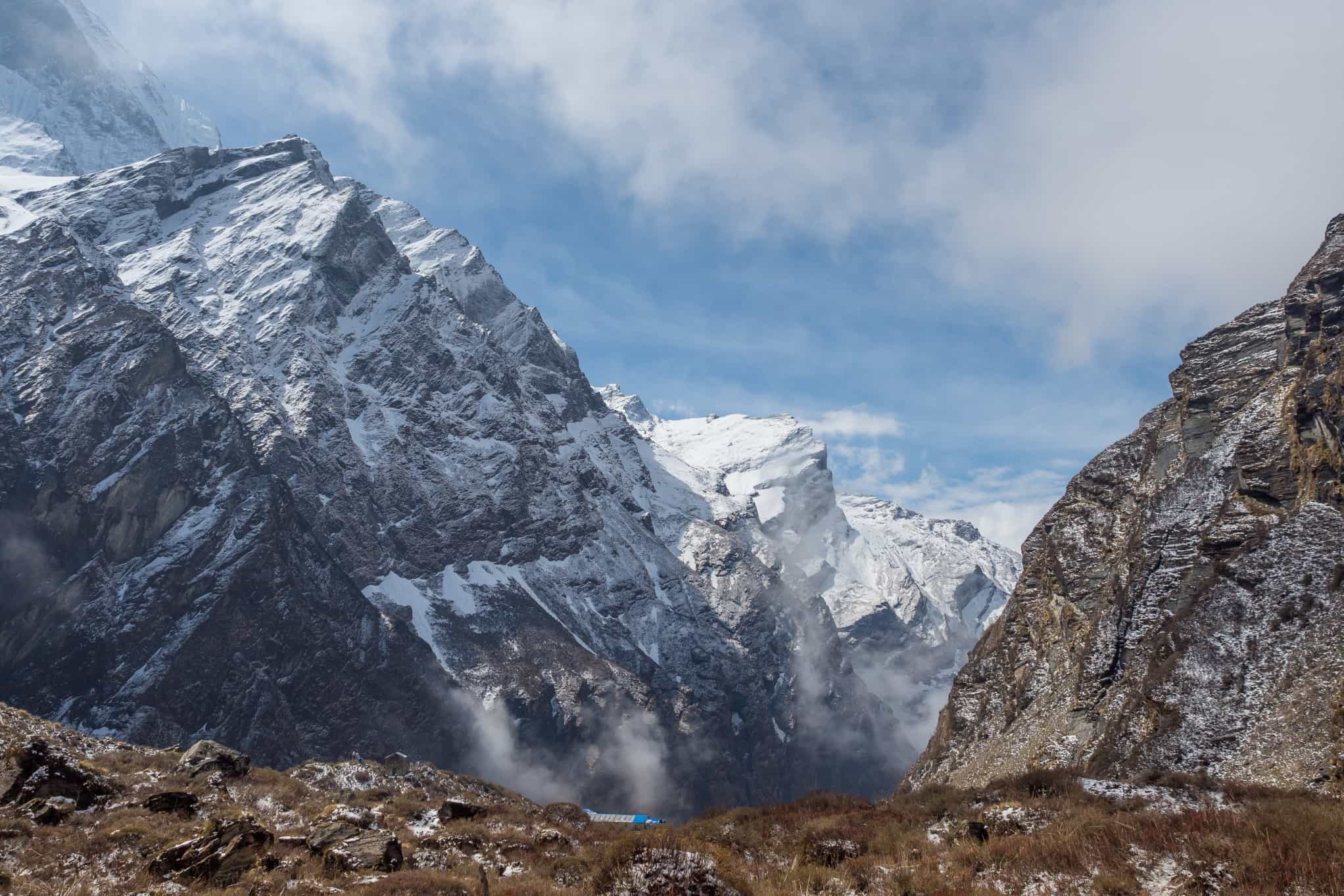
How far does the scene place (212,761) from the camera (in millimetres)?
34562

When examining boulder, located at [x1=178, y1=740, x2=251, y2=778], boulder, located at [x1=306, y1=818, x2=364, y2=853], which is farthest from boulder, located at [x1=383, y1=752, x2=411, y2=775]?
boulder, located at [x1=306, y1=818, x2=364, y2=853]

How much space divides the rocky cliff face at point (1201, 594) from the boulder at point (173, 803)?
36855 millimetres

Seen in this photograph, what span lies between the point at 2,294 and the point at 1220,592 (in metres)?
202

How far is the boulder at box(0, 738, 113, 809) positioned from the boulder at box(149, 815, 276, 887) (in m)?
7.94

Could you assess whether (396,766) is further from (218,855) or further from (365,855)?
(218,855)

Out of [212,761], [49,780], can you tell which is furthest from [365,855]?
[212,761]

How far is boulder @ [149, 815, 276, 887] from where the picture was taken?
18656mm

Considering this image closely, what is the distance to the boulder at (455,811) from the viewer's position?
30423 millimetres

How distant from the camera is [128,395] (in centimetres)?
16300

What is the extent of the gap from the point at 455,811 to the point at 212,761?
11.5 metres

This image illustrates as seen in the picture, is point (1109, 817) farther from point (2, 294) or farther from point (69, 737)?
point (2, 294)

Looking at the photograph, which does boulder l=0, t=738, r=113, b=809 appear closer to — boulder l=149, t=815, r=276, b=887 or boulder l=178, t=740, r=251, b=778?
boulder l=178, t=740, r=251, b=778

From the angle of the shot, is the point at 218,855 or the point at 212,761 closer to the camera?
the point at 218,855

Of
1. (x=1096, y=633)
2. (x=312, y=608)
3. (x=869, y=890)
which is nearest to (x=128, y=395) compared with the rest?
(x=312, y=608)
